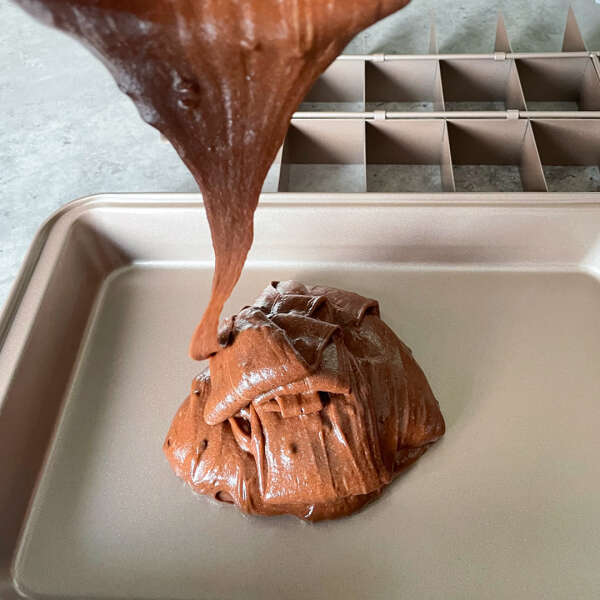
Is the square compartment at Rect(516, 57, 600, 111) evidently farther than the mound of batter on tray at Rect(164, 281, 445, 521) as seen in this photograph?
Yes

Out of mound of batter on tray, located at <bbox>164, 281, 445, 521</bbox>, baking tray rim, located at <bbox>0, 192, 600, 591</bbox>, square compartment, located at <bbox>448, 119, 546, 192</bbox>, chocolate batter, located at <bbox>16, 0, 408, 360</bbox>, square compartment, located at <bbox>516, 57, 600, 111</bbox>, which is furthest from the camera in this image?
square compartment, located at <bbox>516, 57, 600, 111</bbox>

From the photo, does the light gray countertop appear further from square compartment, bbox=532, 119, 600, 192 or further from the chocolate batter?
the chocolate batter

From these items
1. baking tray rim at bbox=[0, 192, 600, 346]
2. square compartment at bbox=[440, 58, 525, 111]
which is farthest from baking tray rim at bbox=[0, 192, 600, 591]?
square compartment at bbox=[440, 58, 525, 111]

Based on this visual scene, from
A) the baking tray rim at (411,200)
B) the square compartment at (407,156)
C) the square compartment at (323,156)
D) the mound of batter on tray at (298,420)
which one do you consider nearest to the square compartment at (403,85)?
the square compartment at (407,156)

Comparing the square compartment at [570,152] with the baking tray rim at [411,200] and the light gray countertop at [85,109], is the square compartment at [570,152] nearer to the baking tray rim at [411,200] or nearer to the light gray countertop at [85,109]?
the baking tray rim at [411,200]

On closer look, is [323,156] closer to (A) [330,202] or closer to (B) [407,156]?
(B) [407,156]

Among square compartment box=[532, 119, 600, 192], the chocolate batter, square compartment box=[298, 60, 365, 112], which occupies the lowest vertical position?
square compartment box=[532, 119, 600, 192]
